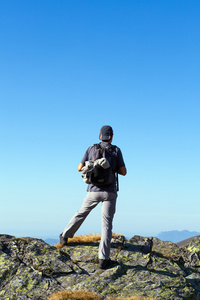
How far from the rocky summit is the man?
86 centimetres

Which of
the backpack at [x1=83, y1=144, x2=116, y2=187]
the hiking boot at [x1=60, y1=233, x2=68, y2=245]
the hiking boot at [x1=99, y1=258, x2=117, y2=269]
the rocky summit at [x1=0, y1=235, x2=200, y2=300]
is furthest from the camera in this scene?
the hiking boot at [x1=60, y1=233, x2=68, y2=245]

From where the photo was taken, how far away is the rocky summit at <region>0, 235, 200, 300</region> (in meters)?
12.2

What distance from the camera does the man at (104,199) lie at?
12922mm

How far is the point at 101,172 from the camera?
1288cm

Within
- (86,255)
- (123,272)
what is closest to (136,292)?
(123,272)

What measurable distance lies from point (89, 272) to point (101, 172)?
391 centimetres

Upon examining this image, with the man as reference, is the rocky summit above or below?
below

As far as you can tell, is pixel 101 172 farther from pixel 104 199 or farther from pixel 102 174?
pixel 104 199

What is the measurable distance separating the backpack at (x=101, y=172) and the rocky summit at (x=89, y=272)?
3371 mm

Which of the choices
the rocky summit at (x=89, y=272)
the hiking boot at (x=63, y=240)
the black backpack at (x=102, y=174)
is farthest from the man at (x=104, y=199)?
the hiking boot at (x=63, y=240)

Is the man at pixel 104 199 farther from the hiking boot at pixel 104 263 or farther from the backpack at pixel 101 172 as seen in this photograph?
the backpack at pixel 101 172

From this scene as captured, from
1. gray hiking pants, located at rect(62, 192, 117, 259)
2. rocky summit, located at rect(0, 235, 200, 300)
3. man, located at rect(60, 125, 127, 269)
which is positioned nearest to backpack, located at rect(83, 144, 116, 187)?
man, located at rect(60, 125, 127, 269)

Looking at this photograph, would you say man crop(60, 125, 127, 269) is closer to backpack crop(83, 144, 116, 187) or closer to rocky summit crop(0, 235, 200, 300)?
backpack crop(83, 144, 116, 187)

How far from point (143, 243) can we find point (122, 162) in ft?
14.7
